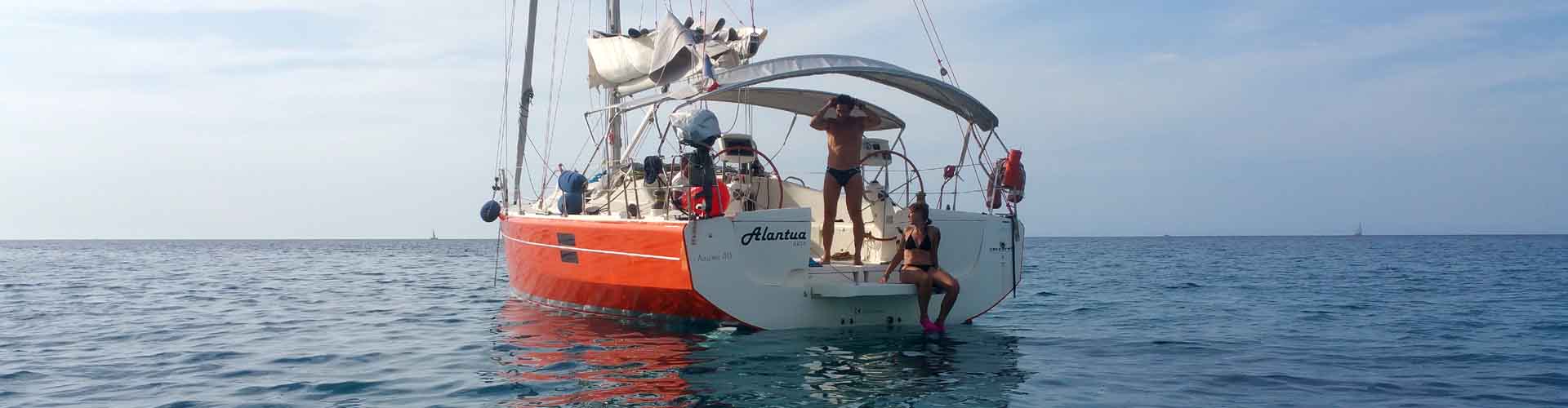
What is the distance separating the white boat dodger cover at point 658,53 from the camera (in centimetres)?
1212

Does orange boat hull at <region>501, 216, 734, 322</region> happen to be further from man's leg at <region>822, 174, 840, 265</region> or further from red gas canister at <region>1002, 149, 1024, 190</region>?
red gas canister at <region>1002, 149, 1024, 190</region>

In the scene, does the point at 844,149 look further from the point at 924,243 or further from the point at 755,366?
the point at 755,366

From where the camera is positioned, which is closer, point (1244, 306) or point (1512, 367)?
point (1512, 367)

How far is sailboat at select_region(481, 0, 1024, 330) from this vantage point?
8.77 meters

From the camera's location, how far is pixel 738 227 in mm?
8680

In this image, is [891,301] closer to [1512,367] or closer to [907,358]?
[907,358]

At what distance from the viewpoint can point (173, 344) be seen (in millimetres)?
9344

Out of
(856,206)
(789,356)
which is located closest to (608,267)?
(856,206)

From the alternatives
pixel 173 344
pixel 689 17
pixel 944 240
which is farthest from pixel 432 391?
pixel 689 17

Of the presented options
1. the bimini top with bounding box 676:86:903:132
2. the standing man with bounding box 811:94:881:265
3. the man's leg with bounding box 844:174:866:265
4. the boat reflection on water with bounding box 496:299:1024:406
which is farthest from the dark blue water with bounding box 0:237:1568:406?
the bimini top with bounding box 676:86:903:132

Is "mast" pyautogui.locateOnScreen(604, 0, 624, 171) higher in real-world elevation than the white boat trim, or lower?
higher

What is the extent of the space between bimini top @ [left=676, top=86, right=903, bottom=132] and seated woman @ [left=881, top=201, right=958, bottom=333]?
2.10 m

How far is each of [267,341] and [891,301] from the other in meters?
5.43

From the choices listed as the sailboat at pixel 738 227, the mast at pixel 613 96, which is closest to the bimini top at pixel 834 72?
the sailboat at pixel 738 227
